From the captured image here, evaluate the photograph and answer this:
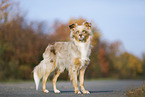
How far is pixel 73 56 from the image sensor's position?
33.0 ft

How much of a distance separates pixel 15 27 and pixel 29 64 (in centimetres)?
442

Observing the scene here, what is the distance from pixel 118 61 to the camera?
4544cm

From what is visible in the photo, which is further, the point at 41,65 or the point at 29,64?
the point at 29,64

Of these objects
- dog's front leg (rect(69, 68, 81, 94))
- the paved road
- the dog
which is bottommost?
the paved road

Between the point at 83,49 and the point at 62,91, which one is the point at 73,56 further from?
the point at 62,91

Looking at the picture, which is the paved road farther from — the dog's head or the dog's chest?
the dog's head

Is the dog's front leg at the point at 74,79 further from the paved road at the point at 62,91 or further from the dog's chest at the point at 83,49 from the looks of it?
the dog's chest at the point at 83,49

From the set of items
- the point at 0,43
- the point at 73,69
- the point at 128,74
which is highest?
the point at 0,43

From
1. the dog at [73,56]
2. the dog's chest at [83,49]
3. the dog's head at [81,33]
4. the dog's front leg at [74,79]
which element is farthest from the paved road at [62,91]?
the dog's head at [81,33]

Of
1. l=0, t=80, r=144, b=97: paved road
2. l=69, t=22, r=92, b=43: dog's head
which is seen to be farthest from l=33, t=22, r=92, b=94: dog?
l=0, t=80, r=144, b=97: paved road

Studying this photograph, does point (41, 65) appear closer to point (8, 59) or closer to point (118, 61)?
point (8, 59)

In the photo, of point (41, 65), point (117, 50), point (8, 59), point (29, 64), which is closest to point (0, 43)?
point (8, 59)

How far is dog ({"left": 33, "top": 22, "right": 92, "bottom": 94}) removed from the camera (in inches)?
390

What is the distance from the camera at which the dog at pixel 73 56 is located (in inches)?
390
